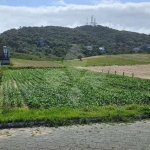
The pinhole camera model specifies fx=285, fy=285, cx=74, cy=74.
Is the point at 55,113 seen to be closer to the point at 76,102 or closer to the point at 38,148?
the point at 38,148

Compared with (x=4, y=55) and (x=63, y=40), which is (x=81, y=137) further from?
(x=63, y=40)

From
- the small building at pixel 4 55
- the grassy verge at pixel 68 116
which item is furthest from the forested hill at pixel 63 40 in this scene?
the grassy verge at pixel 68 116

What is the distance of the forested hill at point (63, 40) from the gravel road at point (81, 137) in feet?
273

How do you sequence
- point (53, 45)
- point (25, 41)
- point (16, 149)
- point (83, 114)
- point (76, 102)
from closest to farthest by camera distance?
point (16, 149) < point (83, 114) < point (76, 102) < point (53, 45) < point (25, 41)

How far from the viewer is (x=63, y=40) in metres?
141

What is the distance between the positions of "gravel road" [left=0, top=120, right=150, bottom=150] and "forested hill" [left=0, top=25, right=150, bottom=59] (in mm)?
83089

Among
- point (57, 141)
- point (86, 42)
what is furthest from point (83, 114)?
point (86, 42)

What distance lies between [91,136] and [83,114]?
2717 mm

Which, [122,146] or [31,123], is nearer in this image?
[122,146]

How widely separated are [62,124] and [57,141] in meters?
2.28

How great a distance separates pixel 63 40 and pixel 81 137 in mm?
132160

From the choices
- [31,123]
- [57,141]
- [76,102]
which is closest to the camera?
[57,141]

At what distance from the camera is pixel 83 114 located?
1323cm

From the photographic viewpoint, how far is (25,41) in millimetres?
133375
